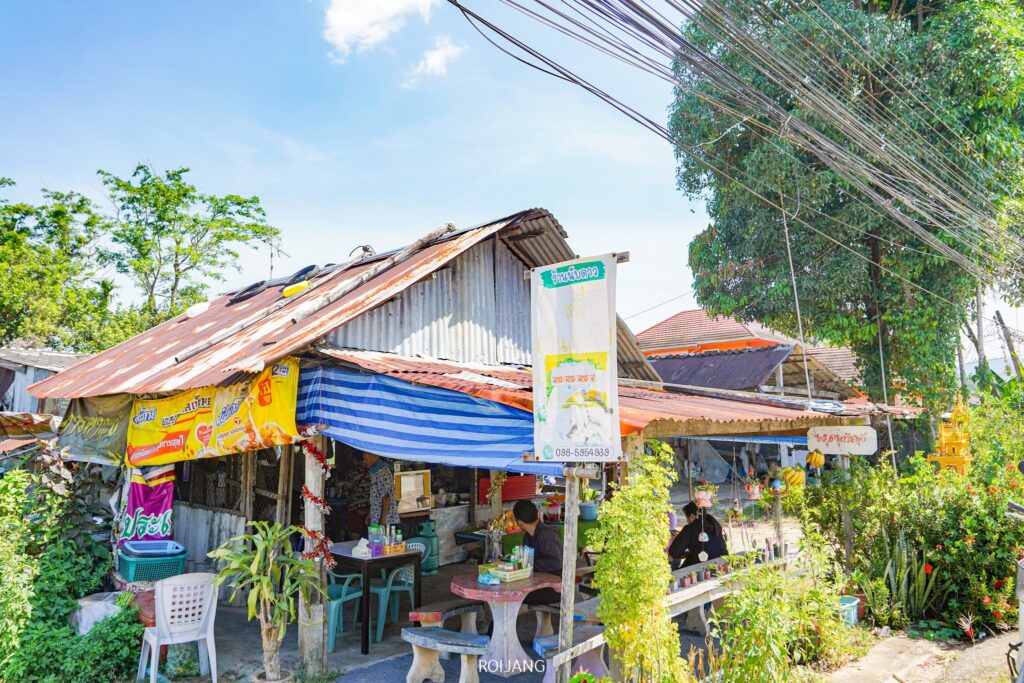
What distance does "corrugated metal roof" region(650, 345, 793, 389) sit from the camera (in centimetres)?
1969

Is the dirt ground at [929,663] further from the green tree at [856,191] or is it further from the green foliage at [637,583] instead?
the green tree at [856,191]

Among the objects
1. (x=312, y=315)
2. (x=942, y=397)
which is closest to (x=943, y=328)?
(x=942, y=397)

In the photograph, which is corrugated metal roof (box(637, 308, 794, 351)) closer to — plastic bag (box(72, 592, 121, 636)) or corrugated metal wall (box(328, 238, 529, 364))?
corrugated metal wall (box(328, 238, 529, 364))

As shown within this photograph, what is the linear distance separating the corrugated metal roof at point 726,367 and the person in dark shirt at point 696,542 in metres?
11.5

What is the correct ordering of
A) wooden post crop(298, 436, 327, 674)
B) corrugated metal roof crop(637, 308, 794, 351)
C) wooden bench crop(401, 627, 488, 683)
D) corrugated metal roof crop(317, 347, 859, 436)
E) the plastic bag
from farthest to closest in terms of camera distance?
corrugated metal roof crop(637, 308, 794, 351), the plastic bag, wooden post crop(298, 436, 327, 674), wooden bench crop(401, 627, 488, 683), corrugated metal roof crop(317, 347, 859, 436)

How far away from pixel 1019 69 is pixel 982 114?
100cm

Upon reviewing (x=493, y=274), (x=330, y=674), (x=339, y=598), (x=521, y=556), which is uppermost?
(x=493, y=274)

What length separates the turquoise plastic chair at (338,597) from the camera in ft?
23.8

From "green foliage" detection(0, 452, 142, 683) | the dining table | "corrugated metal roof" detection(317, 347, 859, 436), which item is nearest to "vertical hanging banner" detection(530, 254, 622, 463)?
"corrugated metal roof" detection(317, 347, 859, 436)

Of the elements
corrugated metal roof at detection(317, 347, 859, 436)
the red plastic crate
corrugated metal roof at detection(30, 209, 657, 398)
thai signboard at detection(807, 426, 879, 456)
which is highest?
corrugated metal roof at detection(30, 209, 657, 398)

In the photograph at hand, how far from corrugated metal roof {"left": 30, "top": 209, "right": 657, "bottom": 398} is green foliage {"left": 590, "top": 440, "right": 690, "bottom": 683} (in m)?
3.43

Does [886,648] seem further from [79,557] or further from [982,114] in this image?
[982,114]

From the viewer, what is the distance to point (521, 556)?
22.0 feet

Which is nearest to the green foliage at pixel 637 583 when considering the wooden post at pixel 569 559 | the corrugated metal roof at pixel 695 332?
the wooden post at pixel 569 559
